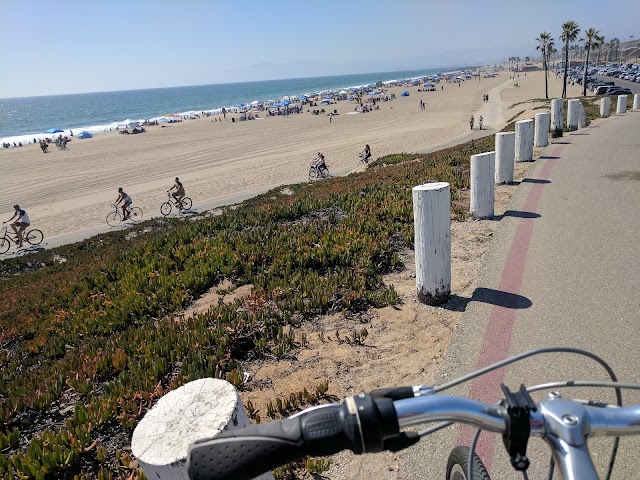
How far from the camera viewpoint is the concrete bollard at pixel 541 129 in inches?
583

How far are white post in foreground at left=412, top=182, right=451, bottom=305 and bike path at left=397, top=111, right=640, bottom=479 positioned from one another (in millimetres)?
474

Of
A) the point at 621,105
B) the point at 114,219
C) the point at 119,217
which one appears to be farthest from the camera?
the point at 621,105

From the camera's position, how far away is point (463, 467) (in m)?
2.23

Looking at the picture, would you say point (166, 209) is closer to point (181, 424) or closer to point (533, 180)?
point (533, 180)

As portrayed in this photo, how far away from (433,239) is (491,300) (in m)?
1.05

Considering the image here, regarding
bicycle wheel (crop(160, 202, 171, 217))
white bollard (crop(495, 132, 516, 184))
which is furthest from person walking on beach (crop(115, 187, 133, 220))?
white bollard (crop(495, 132, 516, 184))

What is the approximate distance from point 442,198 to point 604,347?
2.20 metres

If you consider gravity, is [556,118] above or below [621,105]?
above

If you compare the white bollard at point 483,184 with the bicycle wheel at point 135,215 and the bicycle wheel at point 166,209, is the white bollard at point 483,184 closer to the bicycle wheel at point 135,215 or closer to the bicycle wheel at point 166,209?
the bicycle wheel at point 166,209

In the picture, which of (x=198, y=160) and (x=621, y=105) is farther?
(x=198, y=160)

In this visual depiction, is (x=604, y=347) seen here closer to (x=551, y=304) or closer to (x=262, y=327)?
(x=551, y=304)

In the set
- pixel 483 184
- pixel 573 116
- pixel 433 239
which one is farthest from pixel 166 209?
pixel 433 239

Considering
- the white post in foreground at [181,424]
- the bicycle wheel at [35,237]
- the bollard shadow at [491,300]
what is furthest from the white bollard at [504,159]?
the bicycle wheel at [35,237]

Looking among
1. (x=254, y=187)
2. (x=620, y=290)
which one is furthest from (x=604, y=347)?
(x=254, y=187)
